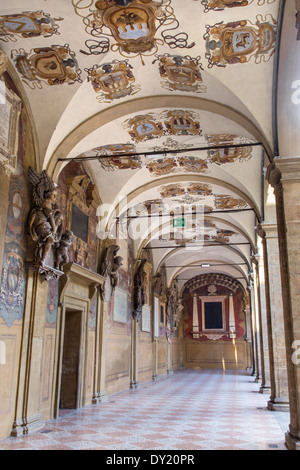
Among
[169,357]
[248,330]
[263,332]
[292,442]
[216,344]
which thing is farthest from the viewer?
[216,344]

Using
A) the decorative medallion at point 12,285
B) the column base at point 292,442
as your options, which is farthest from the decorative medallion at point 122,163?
the column base at point 292,442

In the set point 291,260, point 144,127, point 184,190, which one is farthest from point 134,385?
point 291,260

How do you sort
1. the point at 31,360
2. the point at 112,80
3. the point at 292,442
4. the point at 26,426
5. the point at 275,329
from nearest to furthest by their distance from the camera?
the point at 292,442, the point at 26,426, the point at 31,360, the point at 112,80, the point at 275,329

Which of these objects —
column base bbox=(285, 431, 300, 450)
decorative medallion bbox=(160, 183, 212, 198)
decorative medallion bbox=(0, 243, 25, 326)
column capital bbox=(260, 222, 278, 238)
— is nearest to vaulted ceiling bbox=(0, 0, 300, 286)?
column capital bbox=(260, 222, 278, 238)

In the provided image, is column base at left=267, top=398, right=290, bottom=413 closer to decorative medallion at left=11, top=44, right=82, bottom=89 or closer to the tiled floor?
the tiled floor

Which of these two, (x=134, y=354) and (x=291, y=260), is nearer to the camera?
(x=291, y=260)

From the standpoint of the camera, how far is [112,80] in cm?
725

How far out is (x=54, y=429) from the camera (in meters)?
6.94

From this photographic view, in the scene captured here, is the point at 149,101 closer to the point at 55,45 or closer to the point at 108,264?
the point at 55,45

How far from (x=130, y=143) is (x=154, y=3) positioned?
424 cm

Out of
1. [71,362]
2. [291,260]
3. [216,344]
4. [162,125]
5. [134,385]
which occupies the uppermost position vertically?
[162,125]

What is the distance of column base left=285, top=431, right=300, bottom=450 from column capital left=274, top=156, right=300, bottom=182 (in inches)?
146

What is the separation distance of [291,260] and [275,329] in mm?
3795

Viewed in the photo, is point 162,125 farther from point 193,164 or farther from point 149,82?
point 193,164
